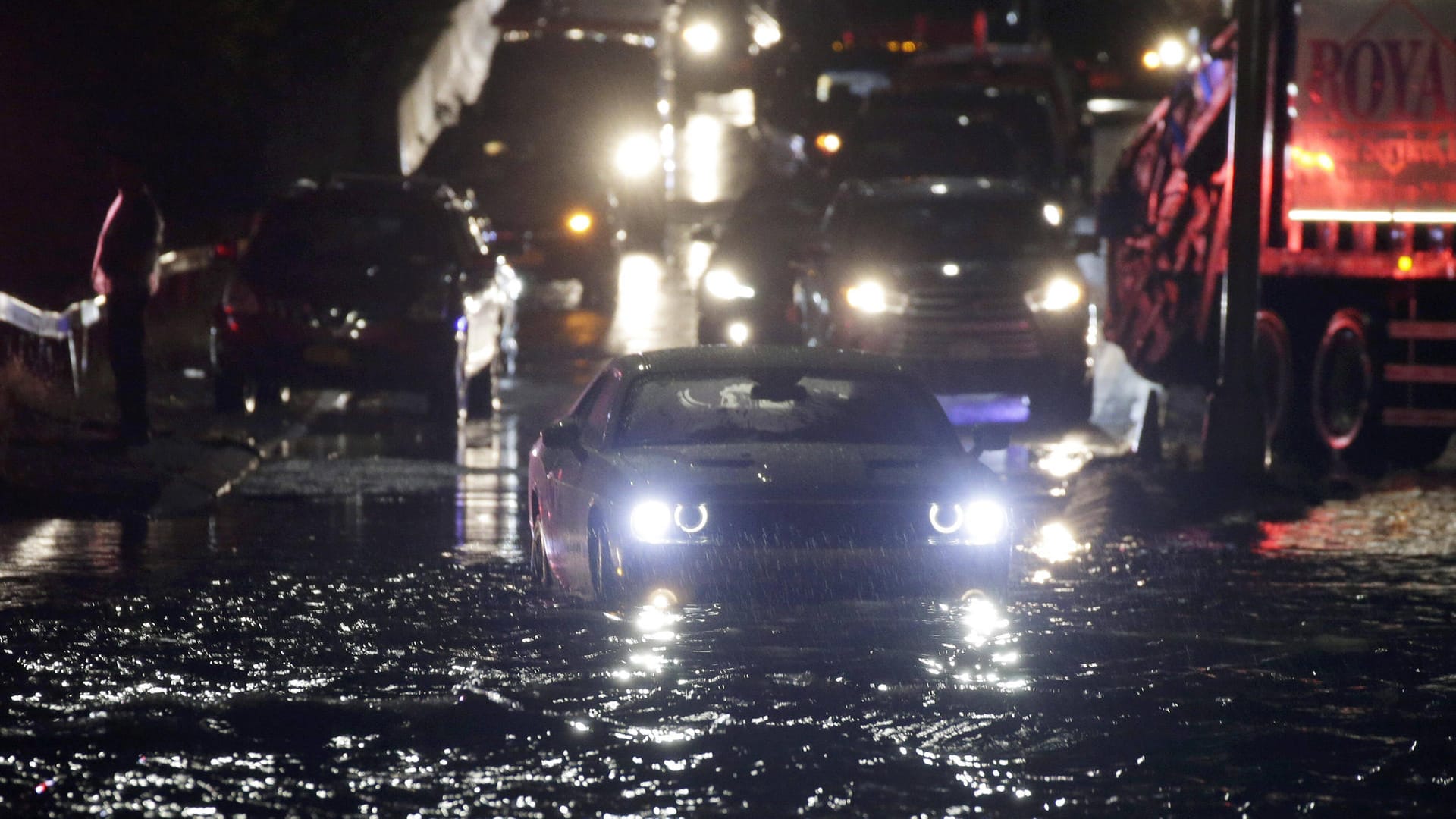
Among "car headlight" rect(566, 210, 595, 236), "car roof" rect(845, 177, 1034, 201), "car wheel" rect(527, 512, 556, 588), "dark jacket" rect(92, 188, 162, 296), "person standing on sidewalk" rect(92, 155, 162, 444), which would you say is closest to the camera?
"car wheel" rect(527, 512, 556, 588)

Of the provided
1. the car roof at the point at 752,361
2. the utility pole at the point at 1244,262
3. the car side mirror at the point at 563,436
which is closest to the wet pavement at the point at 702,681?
the car side mirror at the point at 563,436

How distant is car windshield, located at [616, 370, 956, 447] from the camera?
10.3 metres

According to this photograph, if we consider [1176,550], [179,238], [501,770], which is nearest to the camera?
[501,770]

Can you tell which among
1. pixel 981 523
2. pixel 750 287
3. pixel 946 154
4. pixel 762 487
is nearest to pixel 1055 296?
pixel 750 287

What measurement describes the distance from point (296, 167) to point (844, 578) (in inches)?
902

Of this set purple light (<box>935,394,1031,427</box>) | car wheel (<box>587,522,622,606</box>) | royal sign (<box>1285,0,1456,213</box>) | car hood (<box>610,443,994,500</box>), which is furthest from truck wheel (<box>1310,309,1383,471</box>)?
car wheel (<box>587,522,622,606</box>)

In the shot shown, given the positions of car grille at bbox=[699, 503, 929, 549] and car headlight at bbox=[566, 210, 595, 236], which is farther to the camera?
car headlight at bbox=[566, 210, 595, 236]

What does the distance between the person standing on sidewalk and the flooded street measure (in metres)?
3.08

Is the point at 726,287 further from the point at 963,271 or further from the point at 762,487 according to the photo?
the point at 762,487

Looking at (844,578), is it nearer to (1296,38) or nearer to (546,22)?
(1296,38)

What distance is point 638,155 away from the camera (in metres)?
34.1

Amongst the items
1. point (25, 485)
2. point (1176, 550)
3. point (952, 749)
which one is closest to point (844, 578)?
point (952, 749)

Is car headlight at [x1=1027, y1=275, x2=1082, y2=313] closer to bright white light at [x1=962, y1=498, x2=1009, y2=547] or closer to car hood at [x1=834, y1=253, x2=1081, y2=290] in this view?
car hood at [x1=834, y1=253, x2=1081, y2=290]

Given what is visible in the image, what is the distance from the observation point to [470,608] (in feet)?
33.9
